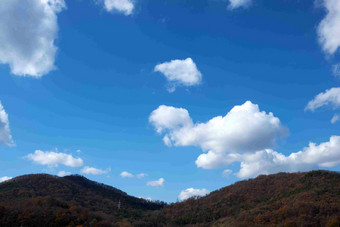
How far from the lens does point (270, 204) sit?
74.6 meters

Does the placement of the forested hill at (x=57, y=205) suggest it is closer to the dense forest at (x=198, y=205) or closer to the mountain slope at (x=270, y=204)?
the dense forest at (x=198, y=205)

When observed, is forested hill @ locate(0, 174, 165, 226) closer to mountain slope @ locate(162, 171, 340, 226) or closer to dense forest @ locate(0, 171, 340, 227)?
dense forest @ locate(0, 171, 340, 227)

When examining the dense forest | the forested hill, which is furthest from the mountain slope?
the forested hill

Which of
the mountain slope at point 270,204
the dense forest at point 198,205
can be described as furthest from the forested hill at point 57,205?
the mountain slope at point 270,204

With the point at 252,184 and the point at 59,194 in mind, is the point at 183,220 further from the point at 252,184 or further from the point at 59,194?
the point at 59,194

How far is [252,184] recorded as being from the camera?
11038 cm

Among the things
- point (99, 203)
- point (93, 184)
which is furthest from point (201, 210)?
point (93, 184)

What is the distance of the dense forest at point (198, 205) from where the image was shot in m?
56.2

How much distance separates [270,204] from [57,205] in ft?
180

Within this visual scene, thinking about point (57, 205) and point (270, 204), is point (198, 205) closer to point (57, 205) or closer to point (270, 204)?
point (270, 204)

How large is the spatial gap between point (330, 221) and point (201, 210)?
2270 inches

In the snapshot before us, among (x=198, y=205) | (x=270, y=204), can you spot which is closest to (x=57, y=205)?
(x=270, y=204)

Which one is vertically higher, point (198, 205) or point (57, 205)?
point (198, 205)

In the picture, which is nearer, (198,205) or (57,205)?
(57,205)
